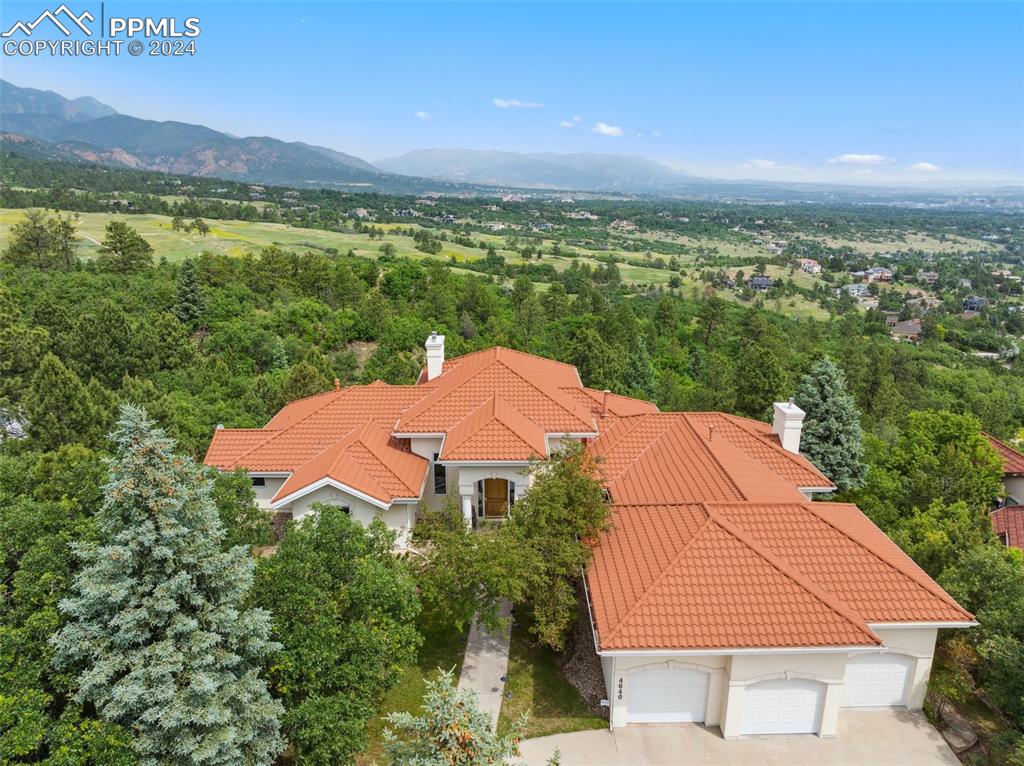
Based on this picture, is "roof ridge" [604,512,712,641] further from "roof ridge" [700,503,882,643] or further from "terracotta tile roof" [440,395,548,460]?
"terracotta tile roof" [440,395,548,460]

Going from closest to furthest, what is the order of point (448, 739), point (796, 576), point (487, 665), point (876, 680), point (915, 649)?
point (448, 739), point (796, 576), point (915, 649), point (876, 680), point (487, 665)

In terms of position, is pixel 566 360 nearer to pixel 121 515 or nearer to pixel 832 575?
pixel 832 575

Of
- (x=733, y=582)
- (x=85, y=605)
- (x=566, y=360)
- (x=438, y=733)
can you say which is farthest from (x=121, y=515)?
(x=566, y=360)

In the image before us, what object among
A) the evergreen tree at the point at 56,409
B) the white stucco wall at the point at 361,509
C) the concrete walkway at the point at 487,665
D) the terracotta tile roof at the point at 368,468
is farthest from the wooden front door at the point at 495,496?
the evergreen tree at the point at 56,409

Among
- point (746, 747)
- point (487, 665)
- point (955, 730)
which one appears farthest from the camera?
point (487, 665)

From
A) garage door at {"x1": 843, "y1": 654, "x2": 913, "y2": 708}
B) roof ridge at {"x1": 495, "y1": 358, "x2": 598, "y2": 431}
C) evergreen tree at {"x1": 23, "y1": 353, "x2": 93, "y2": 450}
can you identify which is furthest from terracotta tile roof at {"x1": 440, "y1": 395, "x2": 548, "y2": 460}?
evergreen tree at {"x1": 23, "y1": 353, "x2": 93, "y2": 450}

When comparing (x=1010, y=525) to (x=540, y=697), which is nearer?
(x=540, y=697)

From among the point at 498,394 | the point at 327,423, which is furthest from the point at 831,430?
the point at 327,423

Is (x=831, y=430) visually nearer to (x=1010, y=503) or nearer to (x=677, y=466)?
(x=1010, y=503)
